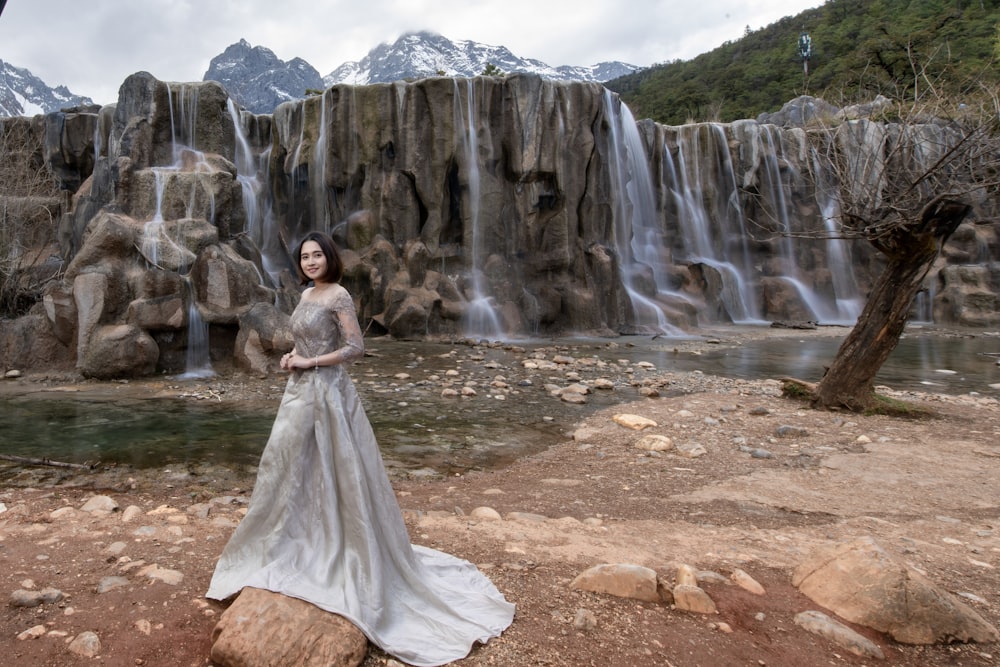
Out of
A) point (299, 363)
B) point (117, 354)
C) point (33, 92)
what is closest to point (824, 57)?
point (117, 354)

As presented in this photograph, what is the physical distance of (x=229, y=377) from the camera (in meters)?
Result: 11.4

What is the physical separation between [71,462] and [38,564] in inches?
131

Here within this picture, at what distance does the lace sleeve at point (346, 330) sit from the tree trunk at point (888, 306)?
6862 millimetres

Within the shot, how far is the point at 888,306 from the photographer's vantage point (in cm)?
793

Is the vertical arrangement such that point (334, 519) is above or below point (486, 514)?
above

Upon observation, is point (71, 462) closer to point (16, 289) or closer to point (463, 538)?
point (463, 538)

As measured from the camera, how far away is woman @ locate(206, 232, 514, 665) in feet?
9.57

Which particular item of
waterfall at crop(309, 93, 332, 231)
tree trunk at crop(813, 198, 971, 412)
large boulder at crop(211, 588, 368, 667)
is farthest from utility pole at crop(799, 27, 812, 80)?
large boulder at crop(211, 588, 368, 667)

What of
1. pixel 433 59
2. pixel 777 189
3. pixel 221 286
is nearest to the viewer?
pixel 221 286

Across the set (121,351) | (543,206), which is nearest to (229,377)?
(121,351)

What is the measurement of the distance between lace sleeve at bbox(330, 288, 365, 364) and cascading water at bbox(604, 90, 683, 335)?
17.4 meters

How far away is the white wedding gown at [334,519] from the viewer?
2916mm

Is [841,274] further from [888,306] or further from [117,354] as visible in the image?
[117,354]

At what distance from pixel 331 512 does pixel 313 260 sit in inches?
48.7
